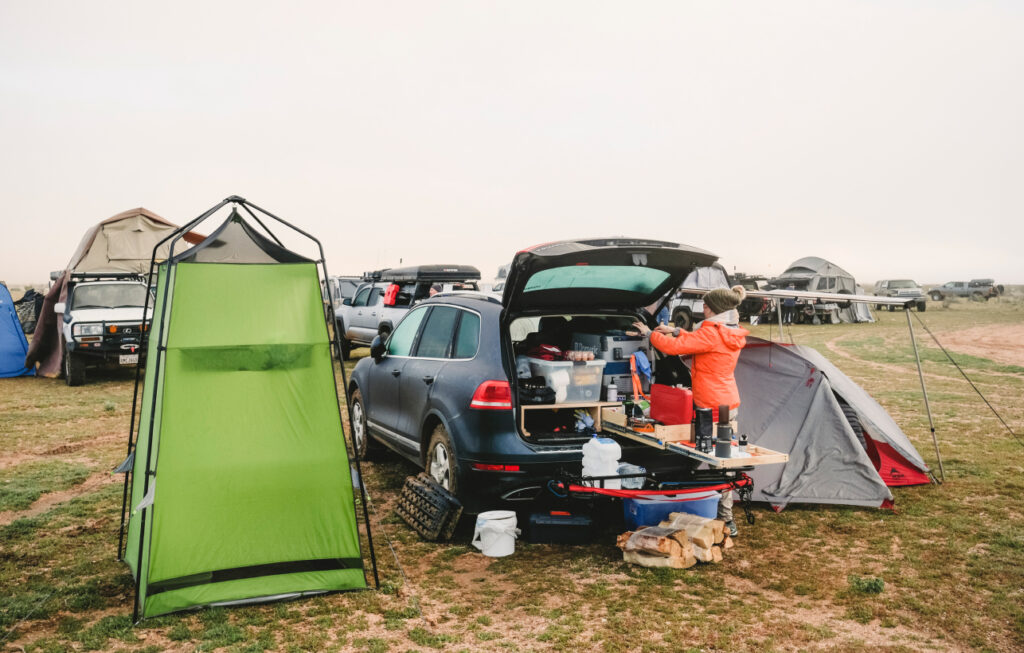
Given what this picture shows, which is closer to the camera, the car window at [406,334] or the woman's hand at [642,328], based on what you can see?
the woman's hand at [642,328]

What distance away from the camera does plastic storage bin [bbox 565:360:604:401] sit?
18.0 feet

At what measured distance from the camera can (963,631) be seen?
158 inches

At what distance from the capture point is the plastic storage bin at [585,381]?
18.0 feet

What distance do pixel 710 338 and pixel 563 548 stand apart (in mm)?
1866

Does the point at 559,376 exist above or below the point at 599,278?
below

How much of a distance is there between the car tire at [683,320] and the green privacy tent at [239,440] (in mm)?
11565

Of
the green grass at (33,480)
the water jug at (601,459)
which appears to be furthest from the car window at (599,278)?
the green grass at (33,480)

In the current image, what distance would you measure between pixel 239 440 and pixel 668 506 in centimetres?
307

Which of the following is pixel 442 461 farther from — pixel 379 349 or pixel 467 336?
pixel 379 349

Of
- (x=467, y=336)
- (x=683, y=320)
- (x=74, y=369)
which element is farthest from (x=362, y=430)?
(x=683, y=320)

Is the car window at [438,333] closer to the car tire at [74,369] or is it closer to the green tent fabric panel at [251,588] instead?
the green tent fabric panel at [251,588]

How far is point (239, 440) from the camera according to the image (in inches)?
174

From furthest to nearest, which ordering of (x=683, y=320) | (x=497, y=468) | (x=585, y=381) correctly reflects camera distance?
(x=683, y=320)
(x=585, y=381)
(x=497, y=468)

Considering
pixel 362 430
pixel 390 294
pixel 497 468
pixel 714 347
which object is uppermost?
pixel 390 294
